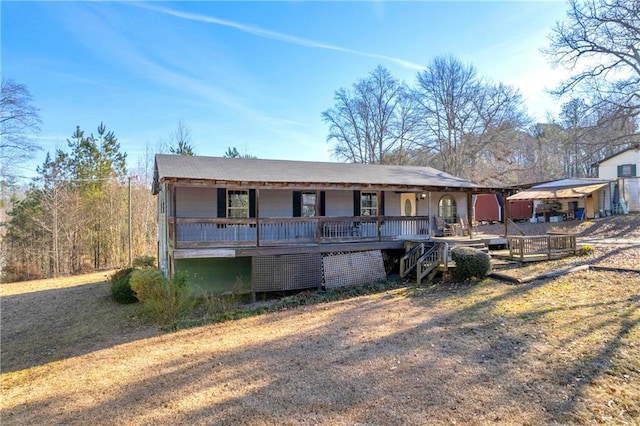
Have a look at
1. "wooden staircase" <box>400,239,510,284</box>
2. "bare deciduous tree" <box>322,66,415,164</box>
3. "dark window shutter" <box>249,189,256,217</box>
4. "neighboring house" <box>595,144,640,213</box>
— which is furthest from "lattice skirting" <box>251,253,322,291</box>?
"bare deciduous tree" <box>322,66,415,164</box>

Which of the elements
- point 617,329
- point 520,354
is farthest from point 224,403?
point 617,329

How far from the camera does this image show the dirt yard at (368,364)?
441 cm

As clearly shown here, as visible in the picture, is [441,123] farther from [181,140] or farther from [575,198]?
[181,140]

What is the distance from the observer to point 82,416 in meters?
4.78

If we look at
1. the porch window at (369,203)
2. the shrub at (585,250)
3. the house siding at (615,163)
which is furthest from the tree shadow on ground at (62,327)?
the house siding at (615,163)

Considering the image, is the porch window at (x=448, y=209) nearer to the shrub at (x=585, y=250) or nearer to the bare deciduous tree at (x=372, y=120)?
the shrub at (x=585, y=250)

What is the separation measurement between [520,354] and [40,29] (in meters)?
18.6

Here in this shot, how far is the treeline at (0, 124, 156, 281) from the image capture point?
2255 centimetres

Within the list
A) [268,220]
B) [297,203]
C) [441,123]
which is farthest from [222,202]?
[441,123]

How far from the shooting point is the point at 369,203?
1577cm

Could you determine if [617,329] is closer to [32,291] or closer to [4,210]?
[32,291]

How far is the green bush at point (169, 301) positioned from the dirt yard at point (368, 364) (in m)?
0.46

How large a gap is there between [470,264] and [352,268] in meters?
3.99

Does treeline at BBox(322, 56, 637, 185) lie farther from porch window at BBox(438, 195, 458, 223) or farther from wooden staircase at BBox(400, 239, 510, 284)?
wooden staircase at BBox(400, 239, 510, 284)
